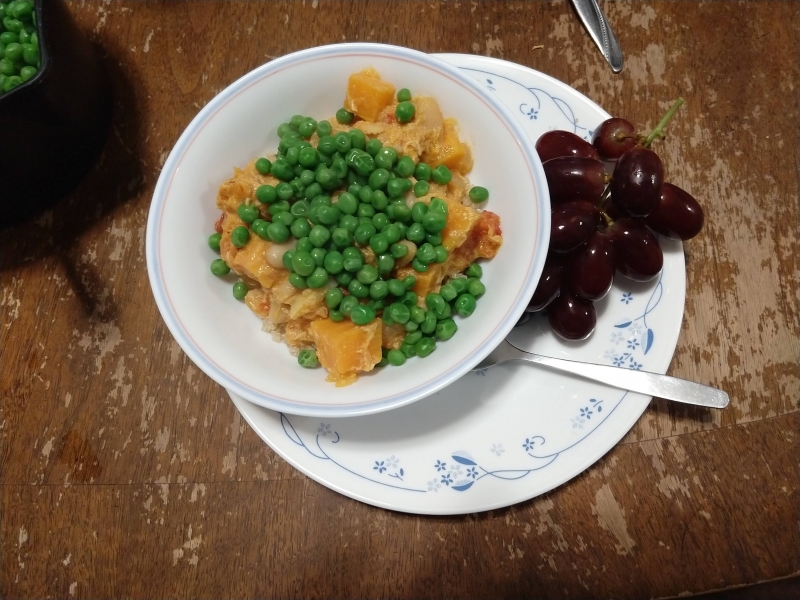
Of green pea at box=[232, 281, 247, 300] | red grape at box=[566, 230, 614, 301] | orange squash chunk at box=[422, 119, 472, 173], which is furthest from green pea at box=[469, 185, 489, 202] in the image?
green pea at box=[232, 281, 247, 300]

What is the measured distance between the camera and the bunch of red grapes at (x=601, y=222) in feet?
7.10

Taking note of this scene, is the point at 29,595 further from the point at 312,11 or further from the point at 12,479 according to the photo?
the point at 312,11

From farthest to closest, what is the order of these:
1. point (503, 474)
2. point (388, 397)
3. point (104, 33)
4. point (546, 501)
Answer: point (104, 33) < point (546, 501) < point (503, 474) < point (388, 397)

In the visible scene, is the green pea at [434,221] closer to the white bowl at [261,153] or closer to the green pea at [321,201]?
the white bowl at [261,153]

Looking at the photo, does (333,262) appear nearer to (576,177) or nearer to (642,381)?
(576,177)

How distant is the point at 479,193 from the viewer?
7.67ft

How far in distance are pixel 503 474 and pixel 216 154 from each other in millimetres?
1875

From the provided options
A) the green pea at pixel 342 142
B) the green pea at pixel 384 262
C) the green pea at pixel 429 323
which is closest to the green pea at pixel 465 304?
the green pea at pixel 429 323

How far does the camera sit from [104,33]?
10.4 ft

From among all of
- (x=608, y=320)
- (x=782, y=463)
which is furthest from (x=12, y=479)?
(x=782, y=463)

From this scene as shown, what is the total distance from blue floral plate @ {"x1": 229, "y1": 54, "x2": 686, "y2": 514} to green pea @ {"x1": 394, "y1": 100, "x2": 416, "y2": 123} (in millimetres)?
1086

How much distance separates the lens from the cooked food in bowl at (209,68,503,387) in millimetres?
2131

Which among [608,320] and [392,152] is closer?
[392,152]

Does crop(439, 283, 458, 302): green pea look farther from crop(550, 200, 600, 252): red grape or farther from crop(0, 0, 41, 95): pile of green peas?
crop(0, 0, 41, 95): pile of green peas
